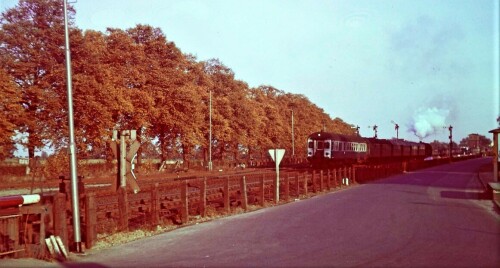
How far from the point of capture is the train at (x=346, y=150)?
141ft

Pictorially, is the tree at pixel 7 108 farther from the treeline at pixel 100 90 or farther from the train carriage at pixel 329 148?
the train carriage at pixel 329 148

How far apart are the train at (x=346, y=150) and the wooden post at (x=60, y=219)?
33.7m

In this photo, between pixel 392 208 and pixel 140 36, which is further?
pixel 140 36

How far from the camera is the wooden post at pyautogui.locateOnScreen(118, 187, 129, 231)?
12.6 m

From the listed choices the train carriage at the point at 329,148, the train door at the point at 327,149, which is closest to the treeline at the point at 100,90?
the train carriage at the point at 329,148

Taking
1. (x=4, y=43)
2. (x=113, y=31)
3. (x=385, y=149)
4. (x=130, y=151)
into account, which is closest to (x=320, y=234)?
(x=130, y=151)

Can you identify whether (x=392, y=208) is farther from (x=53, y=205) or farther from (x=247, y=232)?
(x=53, y=205)

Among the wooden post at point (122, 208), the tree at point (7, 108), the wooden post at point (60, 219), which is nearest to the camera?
the wooden post at point (60, 219)

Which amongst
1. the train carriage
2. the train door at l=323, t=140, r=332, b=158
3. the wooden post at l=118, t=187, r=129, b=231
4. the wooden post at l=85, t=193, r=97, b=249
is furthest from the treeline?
the wooden post at l=85, t=193, r=97, b=249

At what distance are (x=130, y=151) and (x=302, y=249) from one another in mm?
5429

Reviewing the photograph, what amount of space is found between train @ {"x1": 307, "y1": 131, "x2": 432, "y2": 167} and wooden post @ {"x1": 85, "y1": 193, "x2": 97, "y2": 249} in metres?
32.9

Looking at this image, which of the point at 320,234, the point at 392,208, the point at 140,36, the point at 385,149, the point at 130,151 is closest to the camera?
the point at 320,234

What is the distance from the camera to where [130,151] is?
13.2m

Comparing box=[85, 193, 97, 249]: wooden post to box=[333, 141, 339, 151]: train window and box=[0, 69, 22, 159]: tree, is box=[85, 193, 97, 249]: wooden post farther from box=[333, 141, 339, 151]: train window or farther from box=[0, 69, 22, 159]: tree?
box=[333, 141, 339, 151]: train window
